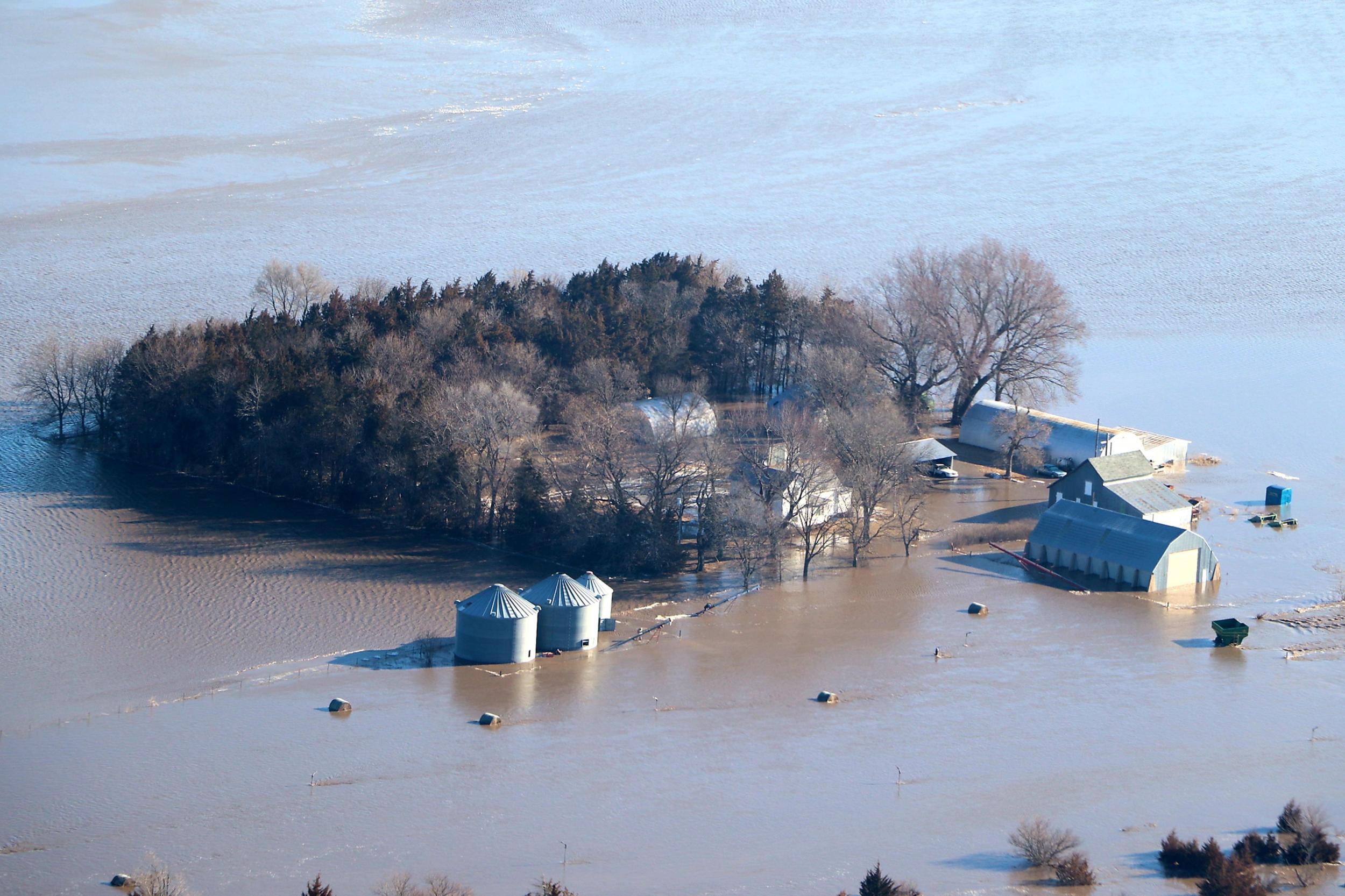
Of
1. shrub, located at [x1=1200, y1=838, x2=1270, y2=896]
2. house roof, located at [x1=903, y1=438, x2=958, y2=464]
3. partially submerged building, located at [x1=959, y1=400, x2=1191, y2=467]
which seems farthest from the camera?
partially submerged building, located at [x1=959, y1=400, x2=1191, y2=467]

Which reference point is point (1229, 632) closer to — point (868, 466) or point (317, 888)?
point (868, 466)

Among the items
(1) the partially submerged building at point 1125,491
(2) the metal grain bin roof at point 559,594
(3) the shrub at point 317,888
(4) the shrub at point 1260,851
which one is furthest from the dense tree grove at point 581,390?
(3) the shrub at point 317,888

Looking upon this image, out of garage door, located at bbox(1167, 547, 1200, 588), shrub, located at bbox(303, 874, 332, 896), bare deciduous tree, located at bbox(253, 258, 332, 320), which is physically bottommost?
shrub, located at bbox(303, 874, 332, 896)

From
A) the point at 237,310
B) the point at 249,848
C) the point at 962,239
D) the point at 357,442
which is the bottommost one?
the point at 249,848

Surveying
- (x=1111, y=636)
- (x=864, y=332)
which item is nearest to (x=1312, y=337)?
(x=864, y=332)

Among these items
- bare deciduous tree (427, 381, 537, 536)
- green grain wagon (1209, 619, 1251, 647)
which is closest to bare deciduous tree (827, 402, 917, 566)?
bare deciduous tree (427, 381, 537, 536)

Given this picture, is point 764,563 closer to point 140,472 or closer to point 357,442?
point 357,442

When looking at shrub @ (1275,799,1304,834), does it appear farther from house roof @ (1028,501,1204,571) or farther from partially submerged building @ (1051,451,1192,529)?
partially submerged building @ (1051,451,1192,529)
